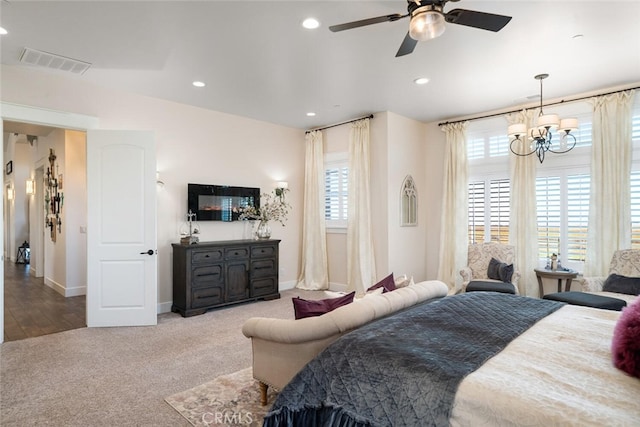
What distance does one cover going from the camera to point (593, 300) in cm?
384

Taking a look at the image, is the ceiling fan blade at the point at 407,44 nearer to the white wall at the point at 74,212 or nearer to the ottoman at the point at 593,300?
the ottoman at the point at 593,300

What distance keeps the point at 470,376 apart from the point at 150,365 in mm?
2891

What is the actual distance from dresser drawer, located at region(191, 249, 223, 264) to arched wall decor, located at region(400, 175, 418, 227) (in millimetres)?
2973

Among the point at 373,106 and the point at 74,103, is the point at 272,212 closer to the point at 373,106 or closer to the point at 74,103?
the point at 373,106

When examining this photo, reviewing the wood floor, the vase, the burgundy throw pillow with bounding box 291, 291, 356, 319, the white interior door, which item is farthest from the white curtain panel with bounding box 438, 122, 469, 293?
the wood floor

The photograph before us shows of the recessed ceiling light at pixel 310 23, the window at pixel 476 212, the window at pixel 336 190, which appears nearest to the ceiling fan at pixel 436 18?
the recessed ceiling light at pixel 310 23

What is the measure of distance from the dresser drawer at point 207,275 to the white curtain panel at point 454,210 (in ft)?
11.8

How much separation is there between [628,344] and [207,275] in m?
4.57

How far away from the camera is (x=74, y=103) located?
445 centimetres

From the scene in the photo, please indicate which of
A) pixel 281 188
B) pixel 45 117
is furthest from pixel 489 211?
pixel 45 117

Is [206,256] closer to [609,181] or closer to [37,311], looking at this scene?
[37,311]

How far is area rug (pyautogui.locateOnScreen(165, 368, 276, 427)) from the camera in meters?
2.44

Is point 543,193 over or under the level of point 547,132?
under

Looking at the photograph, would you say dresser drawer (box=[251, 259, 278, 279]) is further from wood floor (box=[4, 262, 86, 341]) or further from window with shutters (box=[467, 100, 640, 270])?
window with shutters (box=[467, 100, 640, 270])
